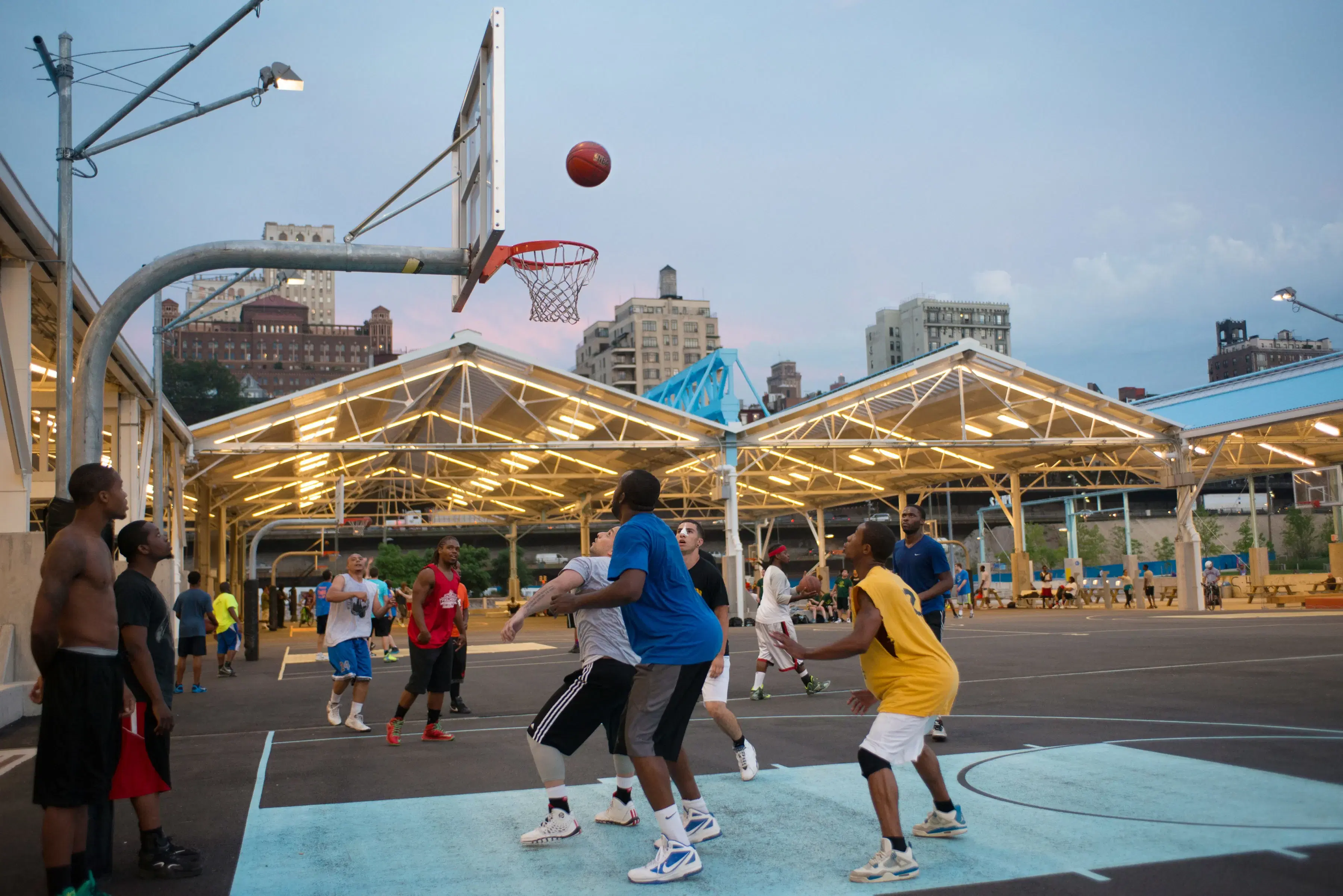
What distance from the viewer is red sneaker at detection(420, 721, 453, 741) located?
10.0 m

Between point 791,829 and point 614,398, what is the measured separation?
77.8ft

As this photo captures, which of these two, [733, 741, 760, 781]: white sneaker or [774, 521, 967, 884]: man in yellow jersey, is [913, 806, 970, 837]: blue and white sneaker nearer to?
[774, 521, 967, 884]: man in yellow jersey

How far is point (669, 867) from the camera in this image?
5.10 m

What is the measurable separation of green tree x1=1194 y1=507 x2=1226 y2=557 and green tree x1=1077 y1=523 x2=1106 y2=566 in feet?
18.7

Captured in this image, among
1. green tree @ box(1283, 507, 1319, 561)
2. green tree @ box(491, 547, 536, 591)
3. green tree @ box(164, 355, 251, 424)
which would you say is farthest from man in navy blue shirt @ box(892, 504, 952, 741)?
green tree @ box(164, 355, 251, 424)

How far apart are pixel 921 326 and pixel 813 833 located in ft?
566

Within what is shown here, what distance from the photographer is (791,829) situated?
6074mm

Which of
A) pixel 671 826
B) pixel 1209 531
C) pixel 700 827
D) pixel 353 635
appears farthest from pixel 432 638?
pixel 1209 531

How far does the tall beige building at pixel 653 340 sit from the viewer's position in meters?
136

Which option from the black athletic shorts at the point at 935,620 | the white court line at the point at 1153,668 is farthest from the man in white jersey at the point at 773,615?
the white court line at the point at 1153,668

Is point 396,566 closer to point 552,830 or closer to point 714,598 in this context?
point 714,598

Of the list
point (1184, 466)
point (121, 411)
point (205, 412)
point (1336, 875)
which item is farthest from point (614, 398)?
point (205, 412)

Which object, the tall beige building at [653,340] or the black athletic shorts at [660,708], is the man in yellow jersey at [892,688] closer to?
the black athletic shorts at [660,708]

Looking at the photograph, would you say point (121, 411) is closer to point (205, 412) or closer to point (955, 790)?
point (955, 790)
